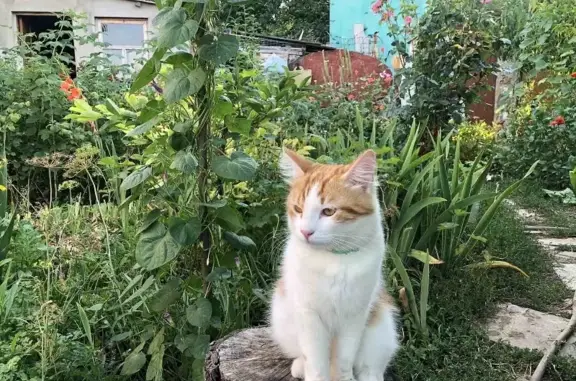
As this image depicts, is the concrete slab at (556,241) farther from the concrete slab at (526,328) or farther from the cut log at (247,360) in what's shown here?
the cut log at (247,360)

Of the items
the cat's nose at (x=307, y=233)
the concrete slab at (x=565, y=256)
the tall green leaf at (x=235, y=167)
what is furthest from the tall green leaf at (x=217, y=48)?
Result: the concrete slab at (x=565, y=256)

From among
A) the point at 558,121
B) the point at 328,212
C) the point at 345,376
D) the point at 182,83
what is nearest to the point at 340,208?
the point at 328,212

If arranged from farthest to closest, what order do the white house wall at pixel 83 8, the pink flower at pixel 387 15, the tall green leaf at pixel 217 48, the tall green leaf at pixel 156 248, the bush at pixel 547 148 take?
the white house wall at pixel 83 8
the bush at pixel 547 148
the pink flower at pixel 387 15
the tall green leaf at pixel 156 248
the tall green leaf at pixel 217 48

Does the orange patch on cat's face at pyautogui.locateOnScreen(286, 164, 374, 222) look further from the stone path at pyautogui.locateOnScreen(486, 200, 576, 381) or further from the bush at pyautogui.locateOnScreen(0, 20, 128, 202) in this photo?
the bush at pyautogui.locateOnScreen(0, 20, 128, 202)

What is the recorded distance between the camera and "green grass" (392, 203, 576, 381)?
2330 millimetres

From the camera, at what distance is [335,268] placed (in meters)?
1.44

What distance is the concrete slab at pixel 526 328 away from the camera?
2541mm

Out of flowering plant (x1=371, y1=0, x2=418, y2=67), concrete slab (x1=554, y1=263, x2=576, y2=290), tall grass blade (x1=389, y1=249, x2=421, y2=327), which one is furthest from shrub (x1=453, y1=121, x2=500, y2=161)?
tall grass blade (x1=389, y1=249, x2=421, y2=327)

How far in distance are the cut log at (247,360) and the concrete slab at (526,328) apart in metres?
1.06

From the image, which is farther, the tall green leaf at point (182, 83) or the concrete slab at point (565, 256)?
the concrete slab at point (565, 256)

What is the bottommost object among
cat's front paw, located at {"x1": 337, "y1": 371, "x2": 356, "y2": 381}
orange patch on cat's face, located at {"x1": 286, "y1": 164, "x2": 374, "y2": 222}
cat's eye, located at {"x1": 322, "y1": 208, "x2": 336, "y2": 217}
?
cat's front paw, located at {"x1": 337, "y1": 371, "x2": 356, "y2": 381}

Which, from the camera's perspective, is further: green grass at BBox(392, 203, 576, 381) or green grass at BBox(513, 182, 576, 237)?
green grass at BBox(513, 182, 576, 237)

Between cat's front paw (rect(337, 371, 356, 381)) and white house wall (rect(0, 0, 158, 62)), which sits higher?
white house wall (rect(0, 0, 158, 62))

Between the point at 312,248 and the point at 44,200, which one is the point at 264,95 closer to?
the point at 312,248
